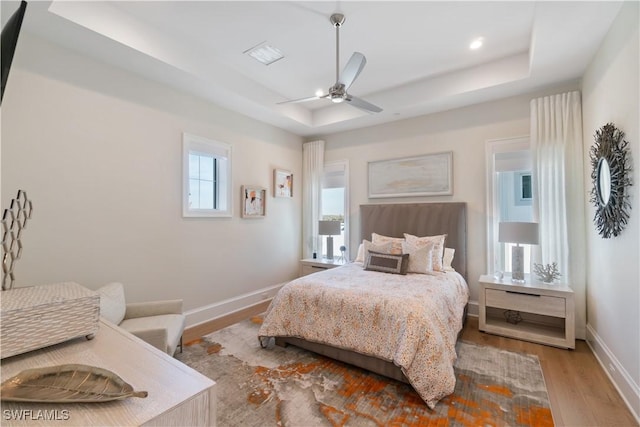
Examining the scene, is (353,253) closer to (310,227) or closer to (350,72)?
(310,227)

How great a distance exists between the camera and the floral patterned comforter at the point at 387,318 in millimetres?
2135

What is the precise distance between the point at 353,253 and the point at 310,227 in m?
0.93

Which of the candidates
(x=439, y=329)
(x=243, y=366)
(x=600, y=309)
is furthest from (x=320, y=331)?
(x=600, y=309)

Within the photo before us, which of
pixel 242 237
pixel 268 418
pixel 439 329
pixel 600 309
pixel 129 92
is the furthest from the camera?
pixel 242 237

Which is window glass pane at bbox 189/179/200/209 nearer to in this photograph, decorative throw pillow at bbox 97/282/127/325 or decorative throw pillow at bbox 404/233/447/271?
decorative throw pillow at bbox 97/282/127/325

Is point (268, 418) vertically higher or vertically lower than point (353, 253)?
lower

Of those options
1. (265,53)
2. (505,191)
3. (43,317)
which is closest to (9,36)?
(43,317)

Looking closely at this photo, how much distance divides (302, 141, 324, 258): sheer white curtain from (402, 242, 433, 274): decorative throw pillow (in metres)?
2.02

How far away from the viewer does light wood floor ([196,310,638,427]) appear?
198 centimetres

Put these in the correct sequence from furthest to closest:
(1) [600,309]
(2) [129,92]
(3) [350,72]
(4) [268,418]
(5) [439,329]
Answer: (2) [129,92] < (1) [600,309] < (3) [350,72] < (5) [439,329] < (4) [268,418]

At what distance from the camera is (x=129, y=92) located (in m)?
2.99

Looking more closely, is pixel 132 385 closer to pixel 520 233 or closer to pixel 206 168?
pixel 206 168

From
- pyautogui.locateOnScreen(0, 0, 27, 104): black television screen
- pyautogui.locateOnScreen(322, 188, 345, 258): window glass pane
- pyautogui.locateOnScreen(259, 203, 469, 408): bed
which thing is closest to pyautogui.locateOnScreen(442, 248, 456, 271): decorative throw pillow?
pyautogui.locateOnScreen(259, 203, 469, 408): bed

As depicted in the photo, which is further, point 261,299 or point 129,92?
point 261,299
